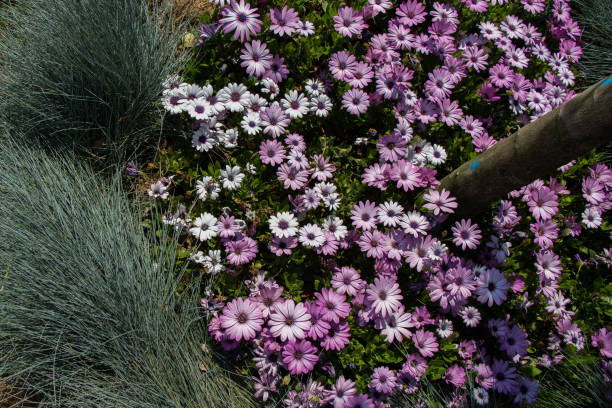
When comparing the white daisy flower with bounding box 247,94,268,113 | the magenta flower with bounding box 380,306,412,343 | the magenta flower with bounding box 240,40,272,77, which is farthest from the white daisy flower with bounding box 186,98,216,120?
the magenta flower with bounding box 380,306,412,343

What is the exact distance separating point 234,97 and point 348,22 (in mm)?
1032

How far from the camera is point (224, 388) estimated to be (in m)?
2.54

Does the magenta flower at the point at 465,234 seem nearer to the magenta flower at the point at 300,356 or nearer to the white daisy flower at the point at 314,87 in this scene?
the magenta flower at the point at 300,356

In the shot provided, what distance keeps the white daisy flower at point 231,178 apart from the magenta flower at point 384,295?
1073mm

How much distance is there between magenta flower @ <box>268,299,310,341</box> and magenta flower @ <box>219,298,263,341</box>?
9 cm

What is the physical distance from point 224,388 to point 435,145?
2.12 metres

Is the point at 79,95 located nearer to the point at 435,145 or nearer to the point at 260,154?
the point at 260,154

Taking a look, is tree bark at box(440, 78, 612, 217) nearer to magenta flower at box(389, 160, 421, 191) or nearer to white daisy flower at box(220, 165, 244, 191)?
magenta flower at box(389, 160, 421, 191)

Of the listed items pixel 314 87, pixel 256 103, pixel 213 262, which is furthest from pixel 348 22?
pixel 213 262

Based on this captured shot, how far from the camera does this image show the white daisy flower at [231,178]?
276 centimetres

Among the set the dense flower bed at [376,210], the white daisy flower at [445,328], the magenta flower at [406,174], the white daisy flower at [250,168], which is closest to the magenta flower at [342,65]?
the dense flower bed at [376,210]

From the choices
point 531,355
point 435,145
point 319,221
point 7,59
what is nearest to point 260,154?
point 319,221

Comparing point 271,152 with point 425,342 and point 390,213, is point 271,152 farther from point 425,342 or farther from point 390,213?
point 425,342

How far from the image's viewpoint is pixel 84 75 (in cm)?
297
